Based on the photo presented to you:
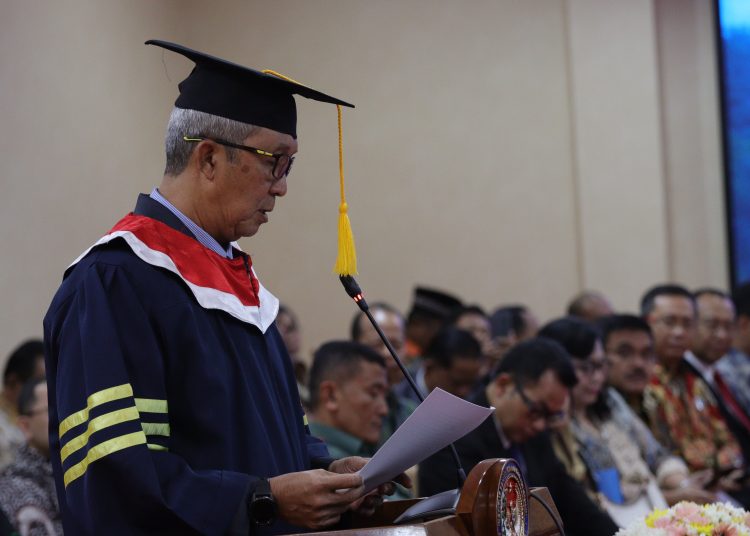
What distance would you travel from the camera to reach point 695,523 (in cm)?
272

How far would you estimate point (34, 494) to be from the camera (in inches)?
154

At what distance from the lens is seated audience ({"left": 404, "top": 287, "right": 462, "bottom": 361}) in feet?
23.8

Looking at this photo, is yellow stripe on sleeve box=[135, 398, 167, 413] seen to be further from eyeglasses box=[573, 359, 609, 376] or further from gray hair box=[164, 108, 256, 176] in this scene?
eyeglasses box=[573, 359, 609, 376]

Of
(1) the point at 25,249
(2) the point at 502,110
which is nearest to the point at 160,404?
(1) the point at 25,249

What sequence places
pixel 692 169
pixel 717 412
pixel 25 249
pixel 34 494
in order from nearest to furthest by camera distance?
pixel 34 494 < pixel 25 249 < pixel 717 412 < pixel 692 169

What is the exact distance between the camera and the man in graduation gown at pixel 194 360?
219 centimetres

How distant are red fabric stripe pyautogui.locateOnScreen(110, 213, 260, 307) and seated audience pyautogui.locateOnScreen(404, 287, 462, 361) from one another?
182 inches

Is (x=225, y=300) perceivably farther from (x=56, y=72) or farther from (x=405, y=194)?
(x=405, y=194)

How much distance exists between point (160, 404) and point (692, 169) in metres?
7.81

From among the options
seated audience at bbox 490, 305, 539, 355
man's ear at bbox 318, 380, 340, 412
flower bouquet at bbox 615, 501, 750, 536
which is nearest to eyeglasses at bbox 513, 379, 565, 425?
man's ear at bbox 318, 380, 340, 412

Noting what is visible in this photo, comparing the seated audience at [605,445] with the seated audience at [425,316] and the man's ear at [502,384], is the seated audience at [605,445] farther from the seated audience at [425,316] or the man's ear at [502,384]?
the seated audience at [425,316]

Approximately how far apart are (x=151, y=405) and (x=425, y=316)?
512 cm

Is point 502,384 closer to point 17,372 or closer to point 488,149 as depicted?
point 17,372

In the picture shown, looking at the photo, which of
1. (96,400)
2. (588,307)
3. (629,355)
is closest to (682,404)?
(629,355)
